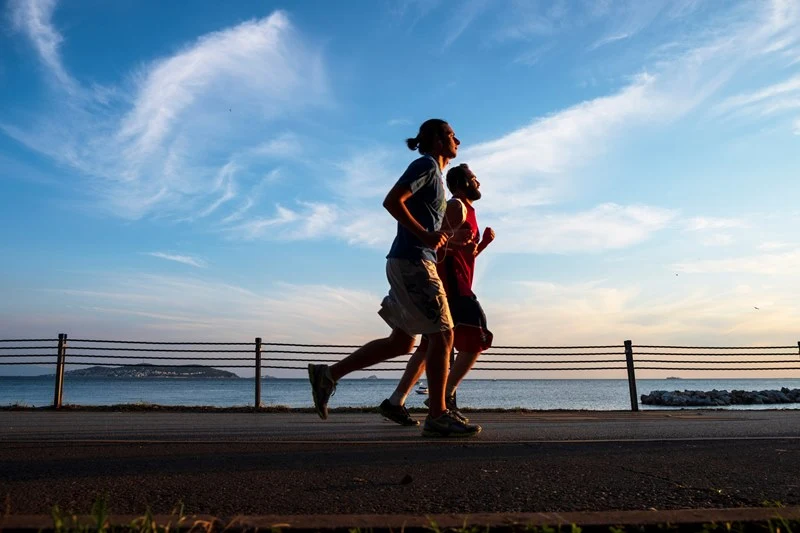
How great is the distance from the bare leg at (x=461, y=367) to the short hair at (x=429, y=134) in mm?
1522

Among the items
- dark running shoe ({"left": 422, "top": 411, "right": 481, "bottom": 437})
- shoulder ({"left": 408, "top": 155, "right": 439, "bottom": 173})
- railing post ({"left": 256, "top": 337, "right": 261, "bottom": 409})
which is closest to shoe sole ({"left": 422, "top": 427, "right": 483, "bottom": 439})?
dark running shoe ({"left": 422, "top": 411, "right": 481, "bottom": 437})

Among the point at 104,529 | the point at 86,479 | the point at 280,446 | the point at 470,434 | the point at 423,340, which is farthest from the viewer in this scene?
the point at 423,340

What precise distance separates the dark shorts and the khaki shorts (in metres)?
0.70

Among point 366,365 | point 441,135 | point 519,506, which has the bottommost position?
point 519,506

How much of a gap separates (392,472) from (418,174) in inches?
73.3

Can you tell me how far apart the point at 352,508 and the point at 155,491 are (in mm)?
772

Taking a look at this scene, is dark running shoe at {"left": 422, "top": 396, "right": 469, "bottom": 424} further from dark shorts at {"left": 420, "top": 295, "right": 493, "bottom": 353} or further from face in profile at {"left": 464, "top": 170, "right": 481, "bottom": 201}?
face in profile at {"left": 464, "top": 170, "right": 481, "bottom": 201}

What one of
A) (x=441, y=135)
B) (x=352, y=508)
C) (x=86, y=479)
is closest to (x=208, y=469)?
(x=86, y=479)

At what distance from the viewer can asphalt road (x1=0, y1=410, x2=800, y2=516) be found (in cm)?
219

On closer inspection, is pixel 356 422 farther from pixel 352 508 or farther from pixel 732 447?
pixel 352 508

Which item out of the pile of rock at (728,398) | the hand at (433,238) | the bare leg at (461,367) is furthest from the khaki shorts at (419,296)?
the pile of rock at (728,398)

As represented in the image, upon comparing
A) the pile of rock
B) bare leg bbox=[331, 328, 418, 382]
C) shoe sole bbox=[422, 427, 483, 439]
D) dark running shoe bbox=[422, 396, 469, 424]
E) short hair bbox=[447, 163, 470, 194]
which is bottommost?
the pile of rock

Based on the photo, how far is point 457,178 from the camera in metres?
4.98

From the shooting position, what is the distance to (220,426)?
5551 millimetres
